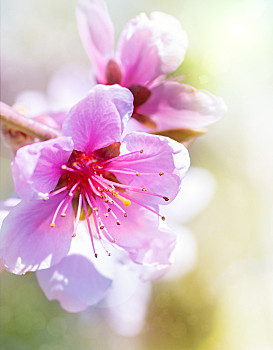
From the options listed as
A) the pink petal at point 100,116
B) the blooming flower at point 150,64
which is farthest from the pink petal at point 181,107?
the pink petal at point 100,116

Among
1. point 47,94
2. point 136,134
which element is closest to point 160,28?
point 136,134

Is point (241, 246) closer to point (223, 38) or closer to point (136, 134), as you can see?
point (223, 38)

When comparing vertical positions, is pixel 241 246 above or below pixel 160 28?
below

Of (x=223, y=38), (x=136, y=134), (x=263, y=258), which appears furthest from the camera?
(x=263, y=258)

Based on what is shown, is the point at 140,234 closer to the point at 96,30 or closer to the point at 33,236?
the point at 33,236

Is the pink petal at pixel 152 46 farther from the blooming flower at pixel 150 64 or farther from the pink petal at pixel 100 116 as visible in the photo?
the pink petal at pixel 100 116

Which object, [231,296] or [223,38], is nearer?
[223,38]

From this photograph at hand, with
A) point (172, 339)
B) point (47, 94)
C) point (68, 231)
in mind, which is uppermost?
point (68, 231)
